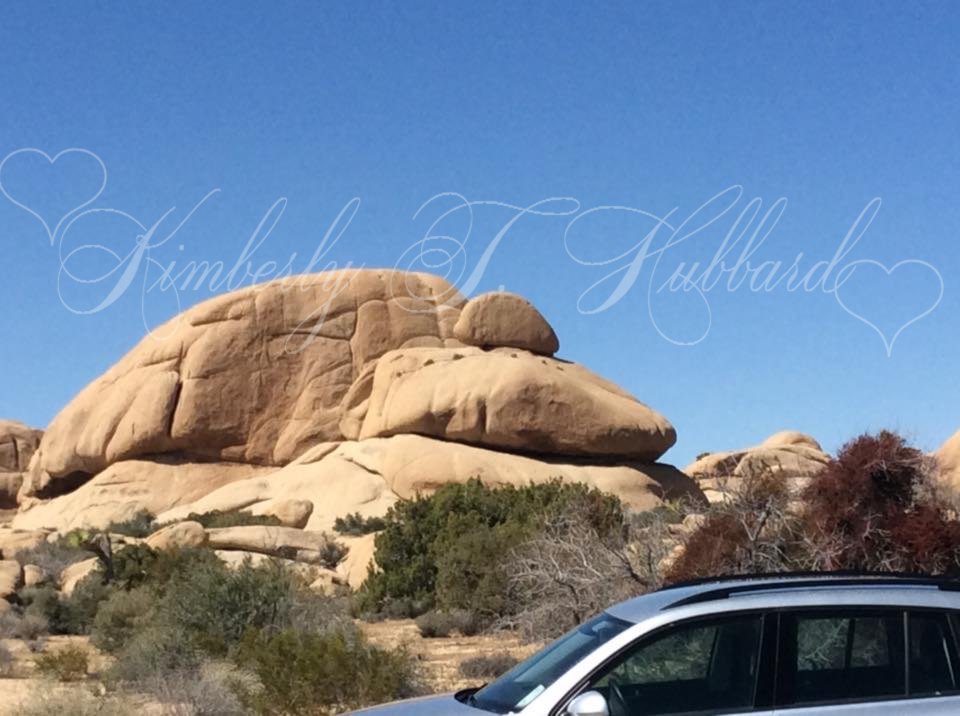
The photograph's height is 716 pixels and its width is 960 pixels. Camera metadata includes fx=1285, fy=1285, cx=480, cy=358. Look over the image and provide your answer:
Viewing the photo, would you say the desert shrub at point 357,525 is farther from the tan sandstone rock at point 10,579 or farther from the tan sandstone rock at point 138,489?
the tan sandstone rock at point 138,489

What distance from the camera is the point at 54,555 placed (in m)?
35.3

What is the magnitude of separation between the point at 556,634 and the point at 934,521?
468 cm

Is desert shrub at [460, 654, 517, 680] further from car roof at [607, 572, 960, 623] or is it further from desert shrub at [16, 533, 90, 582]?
desert shrub at [16, 533, 90, 582]

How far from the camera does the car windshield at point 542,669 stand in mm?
5777

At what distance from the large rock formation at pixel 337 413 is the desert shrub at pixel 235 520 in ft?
9.38

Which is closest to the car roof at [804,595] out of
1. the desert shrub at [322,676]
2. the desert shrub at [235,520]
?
the desert shrub at [322,676]

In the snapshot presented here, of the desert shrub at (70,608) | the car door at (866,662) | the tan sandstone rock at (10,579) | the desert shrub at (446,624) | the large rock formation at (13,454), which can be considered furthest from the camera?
the large rock formation at (13,454)

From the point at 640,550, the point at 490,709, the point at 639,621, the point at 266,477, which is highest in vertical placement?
the point at 639,621

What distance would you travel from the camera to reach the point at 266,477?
175 feet

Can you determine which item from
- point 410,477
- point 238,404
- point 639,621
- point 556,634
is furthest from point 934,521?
point 238,404

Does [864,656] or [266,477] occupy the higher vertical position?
[864,656]

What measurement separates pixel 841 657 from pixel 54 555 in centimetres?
3255

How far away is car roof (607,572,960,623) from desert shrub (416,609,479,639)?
49.8 feet

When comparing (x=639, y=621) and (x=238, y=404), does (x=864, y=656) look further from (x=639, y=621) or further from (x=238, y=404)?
(x=238, y=404)
